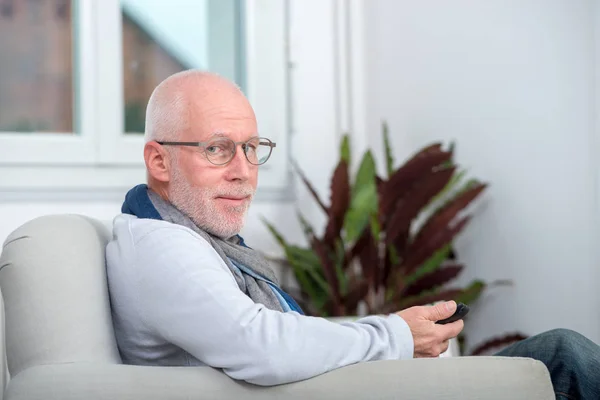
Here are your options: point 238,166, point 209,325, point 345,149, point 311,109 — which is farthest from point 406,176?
point 209,325

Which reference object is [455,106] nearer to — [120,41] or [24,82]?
[120,41]

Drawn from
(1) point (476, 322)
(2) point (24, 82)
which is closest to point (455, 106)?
(1) point (476, 322)

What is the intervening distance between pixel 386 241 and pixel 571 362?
1610 millimetres

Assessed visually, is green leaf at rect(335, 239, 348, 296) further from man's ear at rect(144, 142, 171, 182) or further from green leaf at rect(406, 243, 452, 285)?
man's ear at rect(144, 142, 171, 182)

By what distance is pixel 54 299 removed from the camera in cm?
146

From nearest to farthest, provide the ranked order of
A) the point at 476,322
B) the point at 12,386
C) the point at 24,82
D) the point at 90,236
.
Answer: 1. the point at 12,386
2. the point at 90,236
3. the point at 24,82
4. the point at 476,322

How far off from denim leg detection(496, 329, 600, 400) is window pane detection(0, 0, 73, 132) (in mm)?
2149

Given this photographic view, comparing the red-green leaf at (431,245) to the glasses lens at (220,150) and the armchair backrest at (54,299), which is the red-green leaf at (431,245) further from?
the armchair backrest at (54,299)

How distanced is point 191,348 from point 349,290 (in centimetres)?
190

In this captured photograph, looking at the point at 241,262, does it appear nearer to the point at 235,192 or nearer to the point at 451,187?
the point at 235,192

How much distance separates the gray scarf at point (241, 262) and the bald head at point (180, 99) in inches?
5.6

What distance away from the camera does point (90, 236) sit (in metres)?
1.67

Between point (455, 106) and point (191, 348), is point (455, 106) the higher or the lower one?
the higher one

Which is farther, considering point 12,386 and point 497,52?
point 497,52
